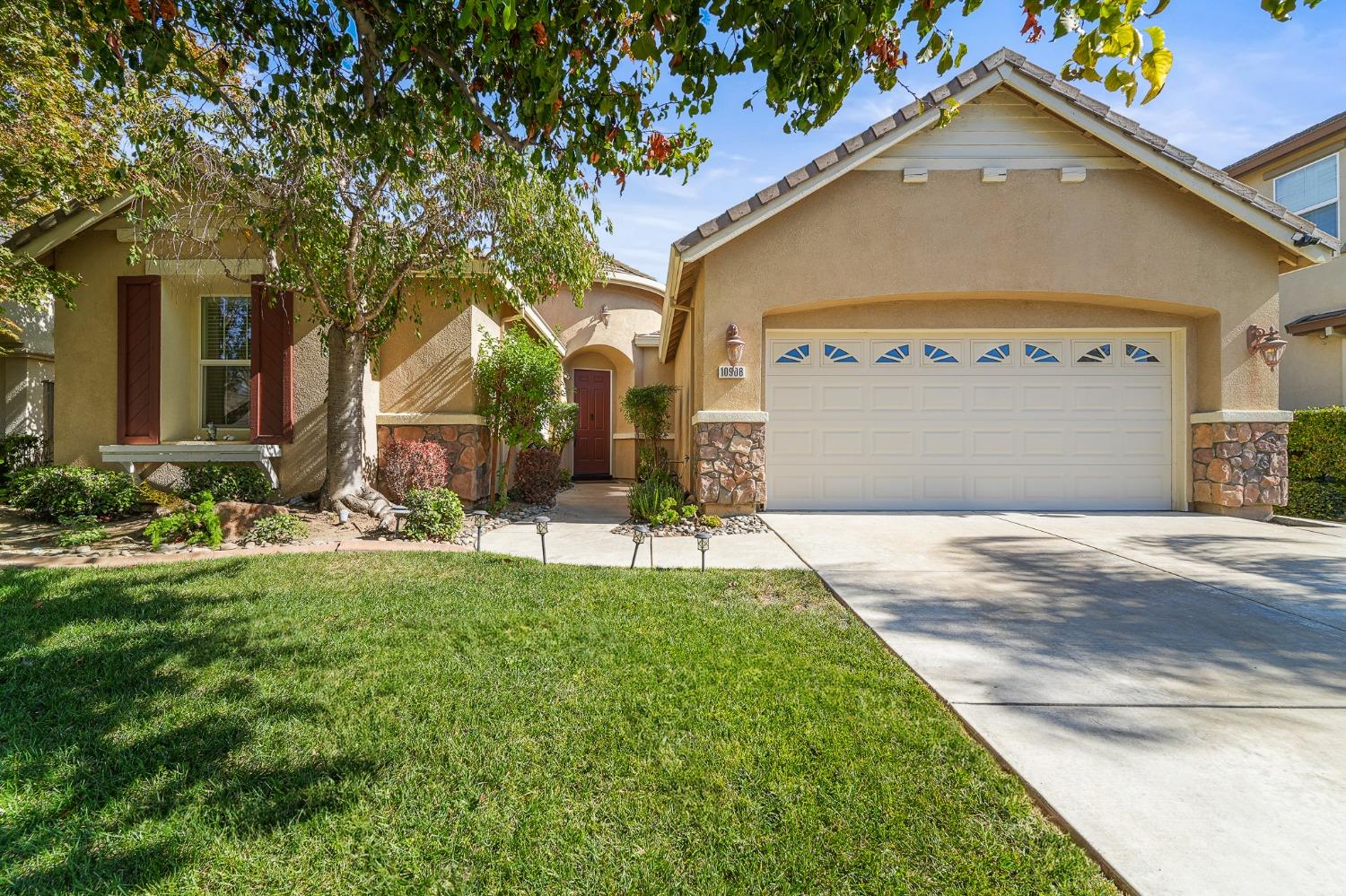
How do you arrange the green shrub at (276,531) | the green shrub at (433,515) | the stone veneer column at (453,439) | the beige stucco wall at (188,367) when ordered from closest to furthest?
1. the green shrub at (276,531)
2. the green shrub at (433,515)
3. the beige stucco wall at (188,367)
4. the stone veneer column at (453,439)

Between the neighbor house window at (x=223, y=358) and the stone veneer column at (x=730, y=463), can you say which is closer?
the stone veneer column at (x=730, y=463)

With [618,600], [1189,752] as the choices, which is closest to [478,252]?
[618,600]

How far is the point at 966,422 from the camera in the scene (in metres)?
8.55

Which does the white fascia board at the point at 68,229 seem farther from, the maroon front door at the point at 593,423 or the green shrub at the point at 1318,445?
the green shrub at the point at 1318,445

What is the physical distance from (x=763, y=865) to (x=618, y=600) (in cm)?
275

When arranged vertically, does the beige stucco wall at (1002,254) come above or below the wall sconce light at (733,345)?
above

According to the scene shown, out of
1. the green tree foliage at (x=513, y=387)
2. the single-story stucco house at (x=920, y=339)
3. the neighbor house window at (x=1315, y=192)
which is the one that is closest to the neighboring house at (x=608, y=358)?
the green tree foliage at (x=513, y=387)

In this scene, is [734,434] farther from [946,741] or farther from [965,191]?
[946,741]

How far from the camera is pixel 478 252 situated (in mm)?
7703

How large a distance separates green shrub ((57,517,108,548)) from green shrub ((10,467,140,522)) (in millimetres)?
203

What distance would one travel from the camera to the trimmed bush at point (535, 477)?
9.88 metres

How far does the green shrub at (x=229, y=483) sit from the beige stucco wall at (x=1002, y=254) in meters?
6.18

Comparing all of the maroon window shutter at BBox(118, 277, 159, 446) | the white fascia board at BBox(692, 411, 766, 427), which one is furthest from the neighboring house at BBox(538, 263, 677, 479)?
the maroon window shutter at BBox(118, 277, 159, 446)

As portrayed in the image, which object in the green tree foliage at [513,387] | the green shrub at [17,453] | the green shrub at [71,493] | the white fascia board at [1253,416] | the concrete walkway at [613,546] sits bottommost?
the concrete walkway at [613,546]
